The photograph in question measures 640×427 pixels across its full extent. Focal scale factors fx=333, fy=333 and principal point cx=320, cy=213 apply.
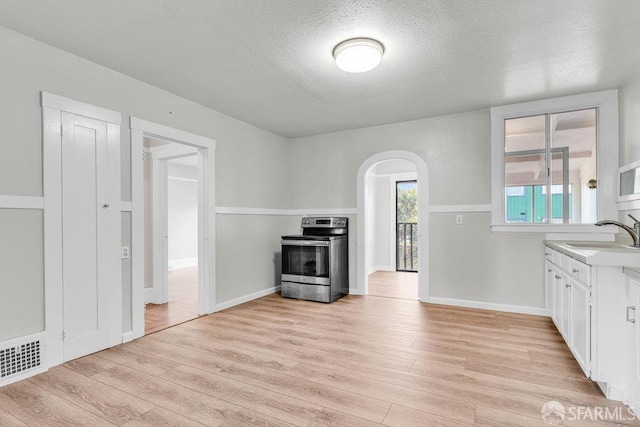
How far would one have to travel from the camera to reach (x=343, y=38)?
245cm

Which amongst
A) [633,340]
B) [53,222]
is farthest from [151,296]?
[633,340]

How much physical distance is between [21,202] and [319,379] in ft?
8.17

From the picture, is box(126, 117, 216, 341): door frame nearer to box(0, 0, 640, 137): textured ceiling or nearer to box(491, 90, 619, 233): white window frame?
box(0, 0, 640, 137): textured ceiling

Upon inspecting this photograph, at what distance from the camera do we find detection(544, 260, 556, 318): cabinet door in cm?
334

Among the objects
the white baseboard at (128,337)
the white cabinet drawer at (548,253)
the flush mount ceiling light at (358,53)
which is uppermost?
the flush mount ceiling light at (358,53)

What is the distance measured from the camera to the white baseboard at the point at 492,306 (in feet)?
12.6

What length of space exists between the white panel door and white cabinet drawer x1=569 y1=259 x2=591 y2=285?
369cm

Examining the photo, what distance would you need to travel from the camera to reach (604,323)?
6.91ft

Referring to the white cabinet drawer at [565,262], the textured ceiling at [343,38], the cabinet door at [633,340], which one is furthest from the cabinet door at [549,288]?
the textured ceiling at [343,38]

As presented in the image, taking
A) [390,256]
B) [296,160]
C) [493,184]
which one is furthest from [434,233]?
[390,256]

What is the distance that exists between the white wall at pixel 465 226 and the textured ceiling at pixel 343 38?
658 mm

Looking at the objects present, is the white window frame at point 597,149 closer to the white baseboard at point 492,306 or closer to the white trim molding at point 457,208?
the white trim molding at point 457,208

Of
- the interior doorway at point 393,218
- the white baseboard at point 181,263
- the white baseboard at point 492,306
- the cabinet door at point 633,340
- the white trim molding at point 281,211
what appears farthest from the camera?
the white baseboard at point 181,263

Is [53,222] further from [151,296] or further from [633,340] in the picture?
[633,340]
